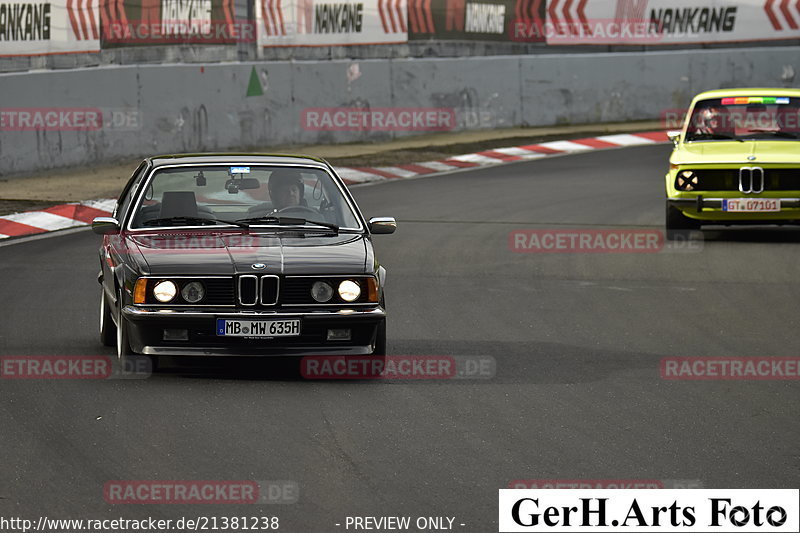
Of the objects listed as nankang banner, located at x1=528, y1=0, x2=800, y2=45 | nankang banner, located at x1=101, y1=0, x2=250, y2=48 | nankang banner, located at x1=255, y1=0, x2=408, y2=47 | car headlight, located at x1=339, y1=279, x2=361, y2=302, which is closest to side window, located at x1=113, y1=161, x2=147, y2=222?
car headlight, located at x1=339, y1=279, x2=361, y2=302

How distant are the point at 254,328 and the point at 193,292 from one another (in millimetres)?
426

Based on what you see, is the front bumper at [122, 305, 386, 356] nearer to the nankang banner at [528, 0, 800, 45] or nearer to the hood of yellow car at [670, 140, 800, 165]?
the hood of yellow car at [670, 140, 800, 165]

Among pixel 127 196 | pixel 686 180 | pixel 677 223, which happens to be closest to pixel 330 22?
pixel 677 223

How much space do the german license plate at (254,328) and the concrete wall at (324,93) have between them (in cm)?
1287

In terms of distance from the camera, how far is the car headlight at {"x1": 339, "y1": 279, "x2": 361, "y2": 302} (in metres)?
8.96

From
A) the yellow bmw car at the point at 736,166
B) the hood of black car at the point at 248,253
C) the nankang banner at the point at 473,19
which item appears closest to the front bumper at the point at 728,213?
the yellow bmw car at the point at 736,166

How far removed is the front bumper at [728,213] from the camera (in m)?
15.4

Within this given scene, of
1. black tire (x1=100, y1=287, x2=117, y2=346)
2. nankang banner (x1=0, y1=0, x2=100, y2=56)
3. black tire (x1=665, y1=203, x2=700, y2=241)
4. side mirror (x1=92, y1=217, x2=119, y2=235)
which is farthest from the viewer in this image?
nankang banner (x1=0, y1=0, x2=100, y2=56)

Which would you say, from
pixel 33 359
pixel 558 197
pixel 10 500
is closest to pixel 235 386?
pixel 33 359

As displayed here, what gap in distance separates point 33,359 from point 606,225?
9.04 metres

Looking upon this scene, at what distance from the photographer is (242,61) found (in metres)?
25.6

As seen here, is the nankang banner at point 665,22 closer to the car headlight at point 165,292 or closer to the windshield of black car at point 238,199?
the windshield of black car at point 238,199

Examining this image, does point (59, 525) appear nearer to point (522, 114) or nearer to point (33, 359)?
point (33, 359)

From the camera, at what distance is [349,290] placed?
29.5ft
